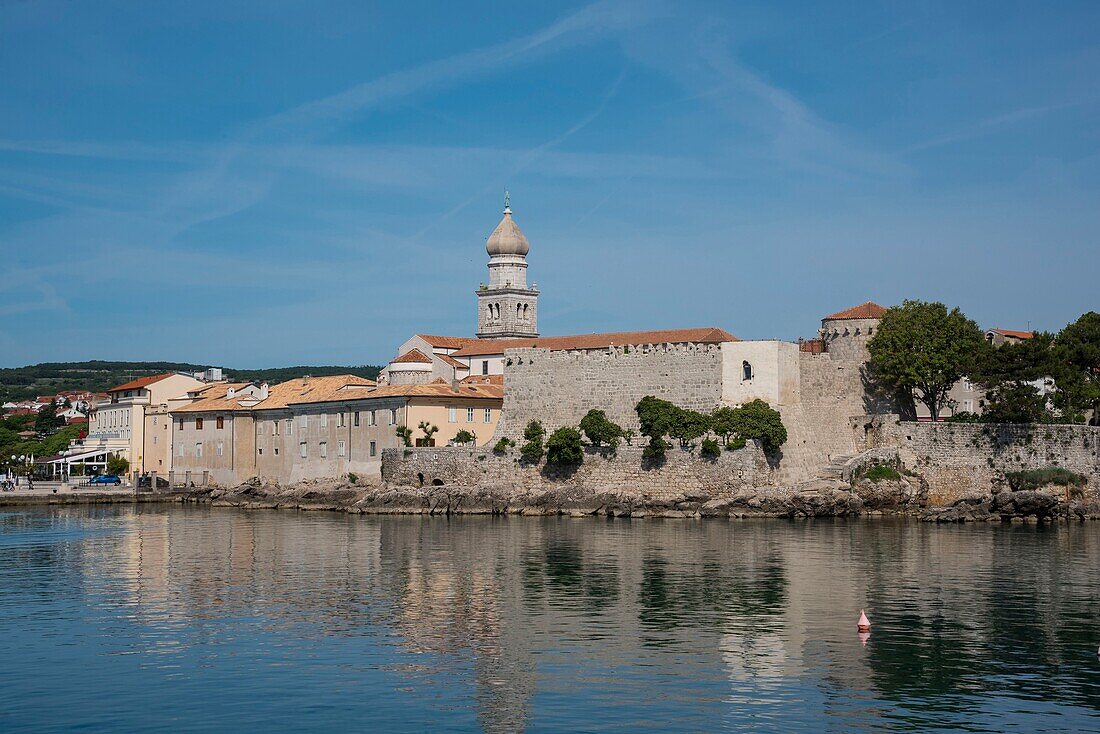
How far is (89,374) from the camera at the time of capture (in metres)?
160

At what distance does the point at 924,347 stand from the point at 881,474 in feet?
17.4

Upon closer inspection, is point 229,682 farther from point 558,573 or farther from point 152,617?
point 558,573

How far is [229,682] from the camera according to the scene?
17.4m

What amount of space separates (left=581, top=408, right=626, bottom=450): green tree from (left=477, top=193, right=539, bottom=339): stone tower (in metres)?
37.8

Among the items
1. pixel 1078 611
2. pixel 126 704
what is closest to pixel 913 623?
pixel 1078 611

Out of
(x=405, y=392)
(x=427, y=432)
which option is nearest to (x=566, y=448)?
(x=427, y=432)

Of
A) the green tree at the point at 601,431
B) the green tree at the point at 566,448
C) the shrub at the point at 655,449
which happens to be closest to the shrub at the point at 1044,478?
the shrub at the point at 655,449

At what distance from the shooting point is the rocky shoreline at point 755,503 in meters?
43.2

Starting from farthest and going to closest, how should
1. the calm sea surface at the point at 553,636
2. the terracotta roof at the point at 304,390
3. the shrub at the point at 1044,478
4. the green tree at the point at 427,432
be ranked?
the terracotta roof at the point at 304,390
the green tree at the point at 427,432
the shrub at the point at 1044,478
the calm sea surface at the point at 553,636

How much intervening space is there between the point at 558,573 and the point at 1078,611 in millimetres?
10224

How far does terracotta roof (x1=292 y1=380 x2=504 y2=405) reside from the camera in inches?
2064

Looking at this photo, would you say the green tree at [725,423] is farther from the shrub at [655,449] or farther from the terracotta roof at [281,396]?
the terracotta roof at [281,396]

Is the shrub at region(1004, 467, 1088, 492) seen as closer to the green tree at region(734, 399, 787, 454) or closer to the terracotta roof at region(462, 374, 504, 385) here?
the green tree at region(734, 399, 787, 454)

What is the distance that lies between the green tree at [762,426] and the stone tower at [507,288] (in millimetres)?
40401
